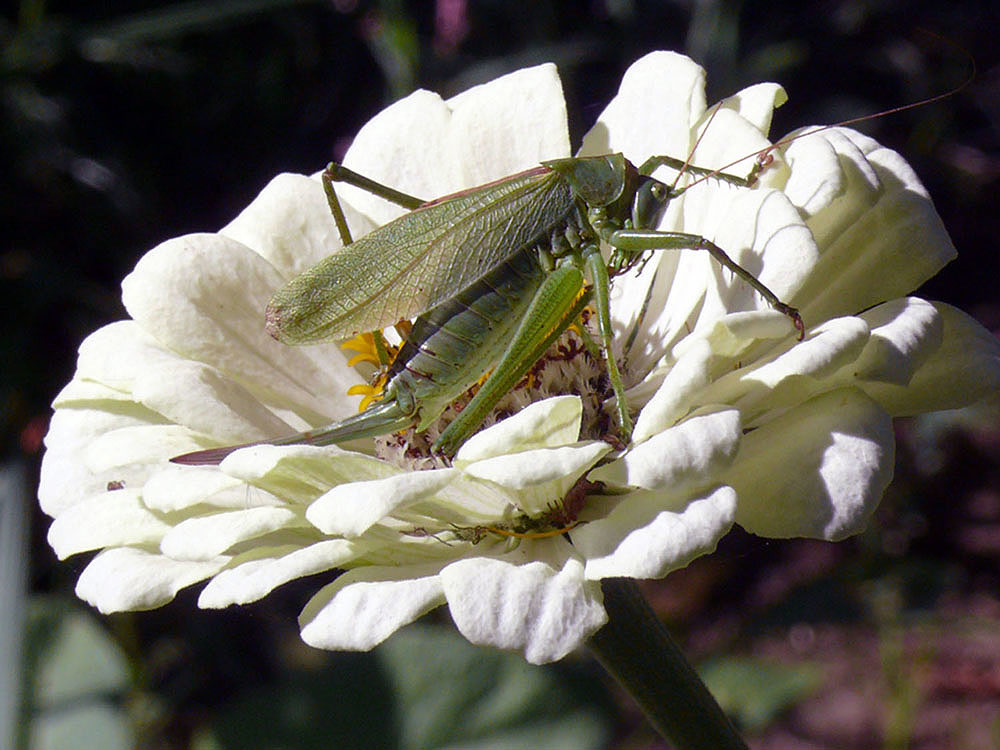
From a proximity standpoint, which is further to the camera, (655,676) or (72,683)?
(72,683)

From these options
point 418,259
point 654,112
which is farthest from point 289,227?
point 654,112

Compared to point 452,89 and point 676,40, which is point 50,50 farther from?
point 676,40

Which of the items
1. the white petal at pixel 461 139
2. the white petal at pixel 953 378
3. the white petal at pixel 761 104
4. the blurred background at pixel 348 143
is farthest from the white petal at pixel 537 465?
the blurred background at pixel 348 143

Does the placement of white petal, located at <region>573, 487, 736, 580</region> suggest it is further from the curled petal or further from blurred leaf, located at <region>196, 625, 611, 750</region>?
blurred leaf, located at <region>196, 625, 611, 750</region>

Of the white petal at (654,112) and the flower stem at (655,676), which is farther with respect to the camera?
the white petal at (654,112)

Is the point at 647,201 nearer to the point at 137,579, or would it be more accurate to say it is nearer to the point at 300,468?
the point at 300,468

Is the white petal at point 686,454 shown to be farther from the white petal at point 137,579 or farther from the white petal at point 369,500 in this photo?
the white petal at point 137,579

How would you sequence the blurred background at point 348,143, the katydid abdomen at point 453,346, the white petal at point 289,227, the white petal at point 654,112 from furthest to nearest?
1. the blurred background at point 348,143
2. the white petal at point 289,227
3. the white petal at point 654,112
4. the katydid abdomen at point 453,346
